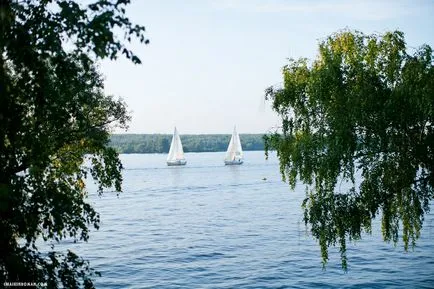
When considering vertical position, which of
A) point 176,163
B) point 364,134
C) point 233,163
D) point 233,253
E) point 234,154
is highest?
point 364,134

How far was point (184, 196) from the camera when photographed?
8275cm

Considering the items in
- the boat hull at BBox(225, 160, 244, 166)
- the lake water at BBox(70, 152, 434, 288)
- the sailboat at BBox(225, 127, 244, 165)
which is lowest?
the lake water at BBox(70, 152, 434, 288)

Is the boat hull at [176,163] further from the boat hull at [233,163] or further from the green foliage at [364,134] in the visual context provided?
the green foliage at [364,134]

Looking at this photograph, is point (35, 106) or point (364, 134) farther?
point (364, 134)

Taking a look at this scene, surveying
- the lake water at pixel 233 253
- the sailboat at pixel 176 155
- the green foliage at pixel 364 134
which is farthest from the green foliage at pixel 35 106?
the sailboat at pixel 176 155

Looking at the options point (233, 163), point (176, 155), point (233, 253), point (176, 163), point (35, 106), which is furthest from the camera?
point (176, 155)

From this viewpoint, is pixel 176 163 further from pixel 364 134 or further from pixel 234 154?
pixel 364 134

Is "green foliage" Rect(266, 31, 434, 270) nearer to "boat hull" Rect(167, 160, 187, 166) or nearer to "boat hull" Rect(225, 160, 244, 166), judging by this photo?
"boat hull" Rect(225, 160, 244, 166)

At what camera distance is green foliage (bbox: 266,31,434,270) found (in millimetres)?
16828

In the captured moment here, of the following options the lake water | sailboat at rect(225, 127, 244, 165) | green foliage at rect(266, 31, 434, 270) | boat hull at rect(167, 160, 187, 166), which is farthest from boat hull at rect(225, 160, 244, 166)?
green foliage at rect(266, 31, 434, 270)

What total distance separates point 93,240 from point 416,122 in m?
32.9

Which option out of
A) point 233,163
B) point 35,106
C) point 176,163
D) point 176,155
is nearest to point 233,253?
point 35,106

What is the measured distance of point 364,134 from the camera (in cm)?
1758

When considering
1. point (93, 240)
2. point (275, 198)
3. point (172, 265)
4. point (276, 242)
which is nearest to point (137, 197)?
point (275, 198)
